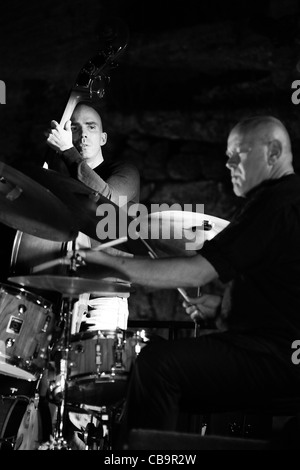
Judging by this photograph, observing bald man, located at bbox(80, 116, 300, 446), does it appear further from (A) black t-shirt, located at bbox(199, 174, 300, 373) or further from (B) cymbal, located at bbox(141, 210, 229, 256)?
(B) cymbal, located at bbox(141, 210, 229, 256)

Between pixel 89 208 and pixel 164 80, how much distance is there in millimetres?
3475

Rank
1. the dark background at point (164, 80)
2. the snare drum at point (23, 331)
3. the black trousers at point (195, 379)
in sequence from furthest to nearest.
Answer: the dark background at point (164, 80) → the snare drum at point (23, 331) → the black trousers at point (195, 379)

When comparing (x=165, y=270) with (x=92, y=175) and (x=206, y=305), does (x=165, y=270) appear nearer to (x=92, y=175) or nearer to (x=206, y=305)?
(x=206, y=305)

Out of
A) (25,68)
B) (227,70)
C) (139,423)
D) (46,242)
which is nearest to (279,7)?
(227,70)

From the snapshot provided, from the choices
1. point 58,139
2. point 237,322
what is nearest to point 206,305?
point 237,322

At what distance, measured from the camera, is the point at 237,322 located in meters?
2.25

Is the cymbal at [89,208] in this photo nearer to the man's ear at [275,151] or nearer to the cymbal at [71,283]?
the cymbal at [71,283]

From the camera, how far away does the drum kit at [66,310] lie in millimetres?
2555

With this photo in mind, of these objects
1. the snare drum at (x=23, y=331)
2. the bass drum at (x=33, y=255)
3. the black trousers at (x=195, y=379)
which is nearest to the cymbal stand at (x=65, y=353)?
the snare drum at (x=23, y=331)

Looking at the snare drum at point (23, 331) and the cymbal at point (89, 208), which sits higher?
the cymbal at point (89, 208)

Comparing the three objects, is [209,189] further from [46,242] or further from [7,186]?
[7,186]

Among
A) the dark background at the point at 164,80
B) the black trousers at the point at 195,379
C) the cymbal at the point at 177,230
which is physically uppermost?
the dark background at the point at 164,80

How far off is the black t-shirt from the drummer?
870 mm

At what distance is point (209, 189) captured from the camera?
18.4 feet
